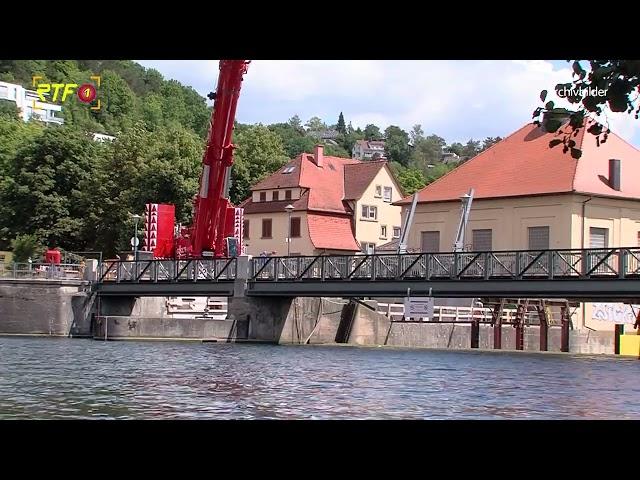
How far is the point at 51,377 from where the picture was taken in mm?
23156

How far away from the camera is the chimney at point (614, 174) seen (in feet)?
179

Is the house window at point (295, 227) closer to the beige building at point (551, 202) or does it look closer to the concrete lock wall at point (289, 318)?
the beige building at point (551, 202)

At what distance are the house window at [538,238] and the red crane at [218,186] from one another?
14999 mm

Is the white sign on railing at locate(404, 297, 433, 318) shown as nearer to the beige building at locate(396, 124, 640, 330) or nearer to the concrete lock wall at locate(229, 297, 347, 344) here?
the concrete lock wall at locate(229, 297, 347, 344)

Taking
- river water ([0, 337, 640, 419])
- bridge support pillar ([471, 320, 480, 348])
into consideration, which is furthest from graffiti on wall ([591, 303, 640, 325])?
river water ([0, 337, 640, 419])

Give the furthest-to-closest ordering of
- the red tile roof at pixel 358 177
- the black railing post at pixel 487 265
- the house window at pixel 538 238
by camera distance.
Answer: the red tile roof at pixel 358 177 → the house window at pixel 538 238 → the black railing post at pixel 487 265

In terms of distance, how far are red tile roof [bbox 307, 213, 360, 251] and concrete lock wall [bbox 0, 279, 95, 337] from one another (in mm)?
25582

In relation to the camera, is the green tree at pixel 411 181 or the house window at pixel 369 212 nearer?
the house window at pixel 369 212

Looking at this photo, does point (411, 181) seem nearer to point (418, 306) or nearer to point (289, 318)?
point (289, 318)

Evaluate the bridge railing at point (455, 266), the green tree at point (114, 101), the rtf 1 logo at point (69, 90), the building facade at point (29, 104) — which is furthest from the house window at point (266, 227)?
the building facade at point (29, 104)

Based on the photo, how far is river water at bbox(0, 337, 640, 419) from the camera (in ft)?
55.8
